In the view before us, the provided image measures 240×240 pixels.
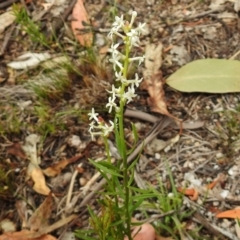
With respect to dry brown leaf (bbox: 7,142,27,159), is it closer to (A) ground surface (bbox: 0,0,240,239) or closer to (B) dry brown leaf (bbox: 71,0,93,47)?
(A) ground surface (bbox: 0,0,240,239)

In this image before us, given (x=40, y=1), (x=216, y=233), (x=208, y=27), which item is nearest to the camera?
(x=216, y=233)

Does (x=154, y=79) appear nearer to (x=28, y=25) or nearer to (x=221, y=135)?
(x=221, y=135)

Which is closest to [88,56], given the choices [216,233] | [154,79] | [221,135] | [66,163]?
[154,79]

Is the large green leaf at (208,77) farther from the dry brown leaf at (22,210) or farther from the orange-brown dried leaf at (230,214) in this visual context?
the dry brown leaf at (22,210)

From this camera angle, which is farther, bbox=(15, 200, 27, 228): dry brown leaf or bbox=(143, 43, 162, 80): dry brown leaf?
bbox=(143, 43, 162, 80): dry brown leaf

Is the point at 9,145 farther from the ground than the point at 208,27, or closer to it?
closer to it

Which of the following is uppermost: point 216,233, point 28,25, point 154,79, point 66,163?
point 28,25

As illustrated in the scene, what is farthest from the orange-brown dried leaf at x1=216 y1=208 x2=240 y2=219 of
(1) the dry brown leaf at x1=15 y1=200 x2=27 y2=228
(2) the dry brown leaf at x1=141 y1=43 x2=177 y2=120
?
(1) the dry brown leaf at x1=15 y1=200 x2=27 y2=228
